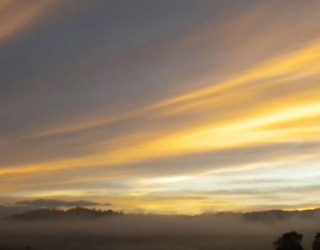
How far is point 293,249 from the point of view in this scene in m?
148

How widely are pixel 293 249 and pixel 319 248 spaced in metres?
7.83

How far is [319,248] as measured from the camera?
152750 mm
